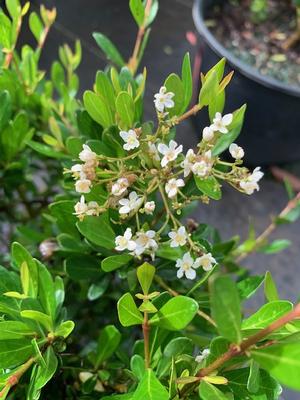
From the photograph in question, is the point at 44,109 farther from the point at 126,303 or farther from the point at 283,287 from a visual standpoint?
the point at 283,287

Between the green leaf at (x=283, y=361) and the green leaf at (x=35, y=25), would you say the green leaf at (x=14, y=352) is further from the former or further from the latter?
the green leaf at (x=35, y=25)

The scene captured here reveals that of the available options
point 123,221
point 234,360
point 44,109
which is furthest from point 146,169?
point 44,109

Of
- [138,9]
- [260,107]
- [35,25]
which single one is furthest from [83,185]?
[260,107]

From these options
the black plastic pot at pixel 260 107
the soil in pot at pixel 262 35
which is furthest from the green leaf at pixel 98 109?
the soil in pot at pixel 262 35

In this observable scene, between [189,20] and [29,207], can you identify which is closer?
[29,207]

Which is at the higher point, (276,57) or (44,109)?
(44,109)
